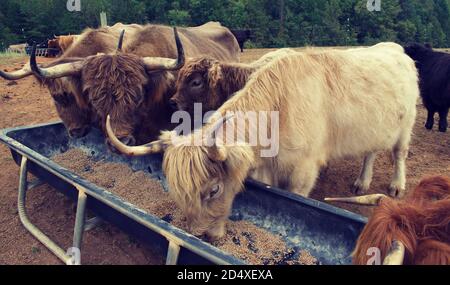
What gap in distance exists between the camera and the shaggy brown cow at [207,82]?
3855 mm

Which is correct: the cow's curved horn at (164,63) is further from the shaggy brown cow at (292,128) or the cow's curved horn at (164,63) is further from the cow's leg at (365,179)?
the cow's leg at (365,179)

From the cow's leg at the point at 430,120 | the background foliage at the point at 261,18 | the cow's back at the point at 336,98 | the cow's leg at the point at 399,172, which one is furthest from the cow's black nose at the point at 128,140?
the background foliage at the point at 261,18

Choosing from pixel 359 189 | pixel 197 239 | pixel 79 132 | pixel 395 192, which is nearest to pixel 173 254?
pixel 197 239

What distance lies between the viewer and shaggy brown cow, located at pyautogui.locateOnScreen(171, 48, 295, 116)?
3855 mm

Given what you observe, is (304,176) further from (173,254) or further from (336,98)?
(173,254)

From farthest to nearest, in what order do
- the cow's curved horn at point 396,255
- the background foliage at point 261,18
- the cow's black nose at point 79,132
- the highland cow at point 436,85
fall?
the background foliage at point 261,18 < the highland cow at point 436,85 < the cow's black nose at point 79,132 < the cow's curved horn at point 396,255

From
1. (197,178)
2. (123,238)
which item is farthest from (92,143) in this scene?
(197,178)

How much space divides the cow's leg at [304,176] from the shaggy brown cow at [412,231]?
1.49m

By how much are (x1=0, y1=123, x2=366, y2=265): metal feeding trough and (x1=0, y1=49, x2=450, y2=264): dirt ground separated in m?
0.17

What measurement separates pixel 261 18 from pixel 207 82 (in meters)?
33.1

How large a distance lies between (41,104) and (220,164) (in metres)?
6.72

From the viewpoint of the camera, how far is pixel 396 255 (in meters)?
1.43
